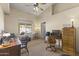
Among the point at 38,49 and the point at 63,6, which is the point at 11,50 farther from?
the point at 63,6

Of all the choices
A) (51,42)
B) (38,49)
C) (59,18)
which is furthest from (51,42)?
(59,18)

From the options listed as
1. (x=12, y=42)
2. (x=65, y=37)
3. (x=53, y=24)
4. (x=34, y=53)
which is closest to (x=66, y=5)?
(x=53, y=24)

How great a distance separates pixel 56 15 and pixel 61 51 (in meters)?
0.69

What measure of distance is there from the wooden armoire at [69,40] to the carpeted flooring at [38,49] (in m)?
0.16

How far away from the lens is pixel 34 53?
2.32 m

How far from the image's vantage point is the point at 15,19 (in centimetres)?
237

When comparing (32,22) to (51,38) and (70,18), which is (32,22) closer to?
(51,38)

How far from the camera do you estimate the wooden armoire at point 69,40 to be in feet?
7.74

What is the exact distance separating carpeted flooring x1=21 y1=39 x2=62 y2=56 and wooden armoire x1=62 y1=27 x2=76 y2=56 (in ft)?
0.53

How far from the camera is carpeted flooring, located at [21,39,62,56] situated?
7.61ft

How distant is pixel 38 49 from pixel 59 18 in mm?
721

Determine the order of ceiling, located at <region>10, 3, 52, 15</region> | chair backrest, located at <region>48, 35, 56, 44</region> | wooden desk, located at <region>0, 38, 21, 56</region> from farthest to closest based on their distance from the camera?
chair backrest, located at <region>48, 35, 56, 44</region> → ceiling, located at <region>10, 3, 52, 15</region> → wooden desk, located at <region>0, 38, 21, 56</region>

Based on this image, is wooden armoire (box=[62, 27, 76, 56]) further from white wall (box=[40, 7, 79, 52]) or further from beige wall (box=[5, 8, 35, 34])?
beige wall (box=[5, 8, 35, 34])

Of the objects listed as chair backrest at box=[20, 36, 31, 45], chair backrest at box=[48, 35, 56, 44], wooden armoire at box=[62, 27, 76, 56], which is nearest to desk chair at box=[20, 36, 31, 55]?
chair backrest at box=[20, 36, 31, 45]
